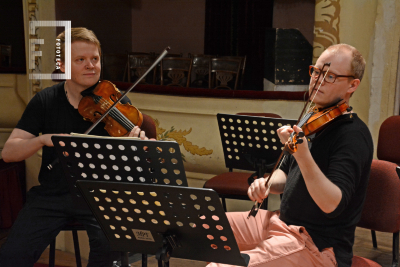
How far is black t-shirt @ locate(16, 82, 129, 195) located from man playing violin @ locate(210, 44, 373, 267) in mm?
1050

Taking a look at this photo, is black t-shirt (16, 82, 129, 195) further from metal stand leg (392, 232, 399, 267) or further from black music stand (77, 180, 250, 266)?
metal stand leg (392, 232, 399, 267)

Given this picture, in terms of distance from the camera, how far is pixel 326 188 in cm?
132

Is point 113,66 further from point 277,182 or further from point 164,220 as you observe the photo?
point 164,220

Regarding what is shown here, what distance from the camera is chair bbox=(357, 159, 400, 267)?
5.76ft

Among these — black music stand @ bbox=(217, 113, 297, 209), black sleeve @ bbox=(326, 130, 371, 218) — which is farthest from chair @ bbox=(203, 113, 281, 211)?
black sleeve @ bbox=(326, 130, 371, 218)

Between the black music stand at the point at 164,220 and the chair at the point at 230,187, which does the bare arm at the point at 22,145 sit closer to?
the black music stand at the point at 164,220

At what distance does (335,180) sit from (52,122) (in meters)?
1.44

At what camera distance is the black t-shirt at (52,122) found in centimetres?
209

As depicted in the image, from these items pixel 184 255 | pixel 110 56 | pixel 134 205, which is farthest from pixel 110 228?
pixel 110 56

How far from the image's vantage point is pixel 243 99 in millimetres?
3330

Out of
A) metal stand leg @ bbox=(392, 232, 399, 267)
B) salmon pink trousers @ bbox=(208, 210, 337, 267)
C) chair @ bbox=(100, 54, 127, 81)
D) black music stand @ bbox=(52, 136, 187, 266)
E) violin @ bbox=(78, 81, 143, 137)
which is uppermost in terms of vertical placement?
chair @ bbox=(100, 54, 127, 81)

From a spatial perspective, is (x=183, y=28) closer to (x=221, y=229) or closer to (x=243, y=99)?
(x=243, y=99)

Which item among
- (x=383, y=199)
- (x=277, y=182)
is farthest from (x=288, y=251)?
(x=383, y=199)

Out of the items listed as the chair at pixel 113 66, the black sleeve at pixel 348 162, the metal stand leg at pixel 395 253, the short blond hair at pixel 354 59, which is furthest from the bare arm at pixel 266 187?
the chair at pixel 113 66
